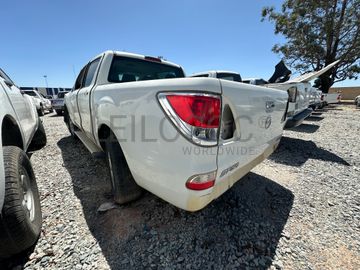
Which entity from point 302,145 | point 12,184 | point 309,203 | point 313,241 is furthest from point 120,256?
point 302,145

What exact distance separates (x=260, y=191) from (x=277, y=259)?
1122 millimetres

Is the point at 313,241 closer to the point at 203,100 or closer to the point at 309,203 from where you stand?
the point at 309,203

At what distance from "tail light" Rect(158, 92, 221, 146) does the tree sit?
2406 cm

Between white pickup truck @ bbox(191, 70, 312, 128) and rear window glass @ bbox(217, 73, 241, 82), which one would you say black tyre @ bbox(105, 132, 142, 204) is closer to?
white pickup truck @ bbox(191, 70, 312, 128)

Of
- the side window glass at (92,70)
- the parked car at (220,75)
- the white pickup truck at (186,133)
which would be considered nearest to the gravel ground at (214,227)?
the white pickup truck at (186,133)

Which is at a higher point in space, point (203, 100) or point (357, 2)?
point (357, 2)

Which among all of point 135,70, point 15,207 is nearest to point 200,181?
point 15,207

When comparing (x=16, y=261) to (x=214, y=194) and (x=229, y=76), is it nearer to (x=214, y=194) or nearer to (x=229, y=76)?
(x=214, y=194)

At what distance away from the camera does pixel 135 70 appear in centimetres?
306

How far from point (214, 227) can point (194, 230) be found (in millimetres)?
230

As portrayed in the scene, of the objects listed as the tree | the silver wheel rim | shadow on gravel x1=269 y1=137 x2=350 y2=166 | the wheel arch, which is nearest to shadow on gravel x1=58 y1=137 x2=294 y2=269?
the silver wheel rim

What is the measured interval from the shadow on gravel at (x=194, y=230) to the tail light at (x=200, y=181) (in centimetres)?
80

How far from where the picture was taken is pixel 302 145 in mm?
5070

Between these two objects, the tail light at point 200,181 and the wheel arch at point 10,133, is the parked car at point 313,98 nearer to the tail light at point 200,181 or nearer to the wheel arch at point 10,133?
the tail light at point 200,181
